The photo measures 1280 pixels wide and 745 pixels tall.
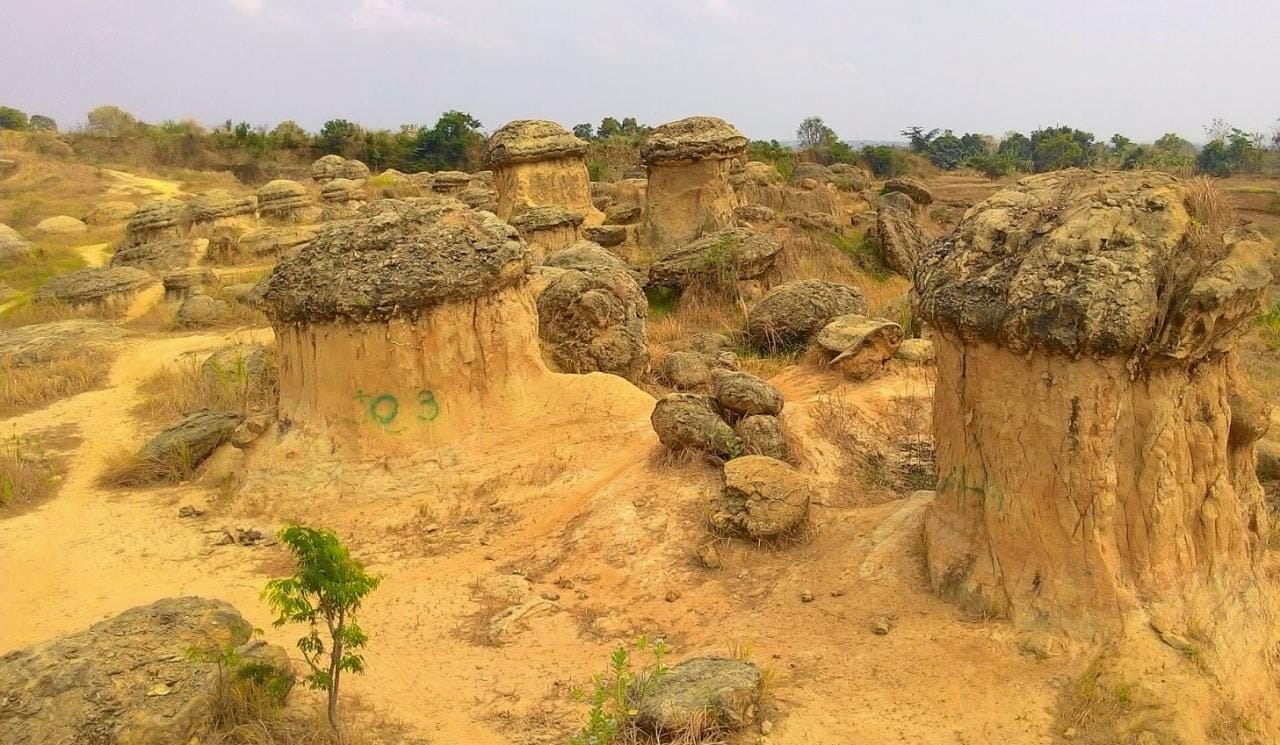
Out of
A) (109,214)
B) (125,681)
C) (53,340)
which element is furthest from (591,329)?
(109,214)

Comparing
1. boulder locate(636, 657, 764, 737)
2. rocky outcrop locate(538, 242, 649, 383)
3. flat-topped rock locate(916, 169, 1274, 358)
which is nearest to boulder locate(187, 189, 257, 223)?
rocky outcrop locate(538, 242, 649, 383)

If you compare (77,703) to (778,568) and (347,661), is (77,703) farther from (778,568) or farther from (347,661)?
(778,568)

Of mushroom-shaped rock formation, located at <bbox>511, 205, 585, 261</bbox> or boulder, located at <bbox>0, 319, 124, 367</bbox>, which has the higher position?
mushroom-shaped rock formation, located at <bbox>511, 205, 585, 261</bbox>

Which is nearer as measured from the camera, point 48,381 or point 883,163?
point 48,381

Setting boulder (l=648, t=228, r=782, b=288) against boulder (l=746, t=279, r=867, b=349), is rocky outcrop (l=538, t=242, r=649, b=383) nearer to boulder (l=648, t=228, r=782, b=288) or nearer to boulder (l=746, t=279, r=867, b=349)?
boulder (l=746, t=279, r=867, b=349)

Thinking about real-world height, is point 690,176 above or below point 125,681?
above

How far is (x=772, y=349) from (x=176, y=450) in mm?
5907

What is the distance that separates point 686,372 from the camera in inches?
353

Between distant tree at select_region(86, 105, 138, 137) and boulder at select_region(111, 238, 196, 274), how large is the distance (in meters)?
19.8

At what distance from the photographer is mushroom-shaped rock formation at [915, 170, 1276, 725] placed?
12.5 ft

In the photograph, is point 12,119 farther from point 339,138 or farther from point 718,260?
point 718,260

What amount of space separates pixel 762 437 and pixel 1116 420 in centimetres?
273

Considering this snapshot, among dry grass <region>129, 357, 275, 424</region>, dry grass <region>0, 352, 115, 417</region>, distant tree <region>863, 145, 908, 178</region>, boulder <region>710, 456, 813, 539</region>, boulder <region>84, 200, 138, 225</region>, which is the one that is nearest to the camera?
boulder <region>710, 456, 813, 539</region>

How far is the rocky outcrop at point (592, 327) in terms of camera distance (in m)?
8.83
